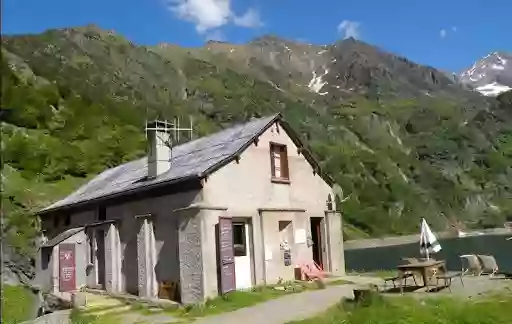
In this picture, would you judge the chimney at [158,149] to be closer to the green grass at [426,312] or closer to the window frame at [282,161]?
the window frame at [282,161]

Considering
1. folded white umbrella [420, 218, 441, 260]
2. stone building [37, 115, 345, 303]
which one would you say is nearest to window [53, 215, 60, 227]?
stone building [37, 115, 345, 303]

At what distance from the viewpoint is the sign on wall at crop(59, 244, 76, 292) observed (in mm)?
24578

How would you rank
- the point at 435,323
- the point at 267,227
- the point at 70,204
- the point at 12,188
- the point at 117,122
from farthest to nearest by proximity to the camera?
the point at 117,122 < the point at 12,188 < the point at 70,204 < the point at 267,227 < the point at 435,323

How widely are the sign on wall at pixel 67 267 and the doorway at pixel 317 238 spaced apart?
11534mm

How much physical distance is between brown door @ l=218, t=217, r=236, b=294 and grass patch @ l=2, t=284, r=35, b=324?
14.0 metres

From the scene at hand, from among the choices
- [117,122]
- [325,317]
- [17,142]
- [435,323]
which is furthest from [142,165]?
[117,122]

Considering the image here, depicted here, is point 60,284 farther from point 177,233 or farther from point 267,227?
point 267,227

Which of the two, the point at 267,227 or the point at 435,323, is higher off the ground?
the point at 267,227

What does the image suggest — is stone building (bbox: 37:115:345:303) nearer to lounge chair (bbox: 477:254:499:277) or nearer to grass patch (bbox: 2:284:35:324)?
grass patch (bbox: 2:284:35:324)

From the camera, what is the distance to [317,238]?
85.1 feet

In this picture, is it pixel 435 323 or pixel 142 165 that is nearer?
pixel 435 323

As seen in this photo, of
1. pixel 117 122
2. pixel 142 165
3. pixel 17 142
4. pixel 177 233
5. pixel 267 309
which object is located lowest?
pixel 267 309

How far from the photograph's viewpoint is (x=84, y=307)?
1908 cm

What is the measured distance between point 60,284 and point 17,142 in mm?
33749
